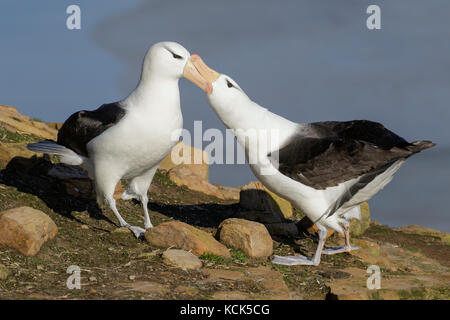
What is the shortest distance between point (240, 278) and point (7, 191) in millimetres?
5096

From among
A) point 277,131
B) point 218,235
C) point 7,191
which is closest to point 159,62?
point 277,131

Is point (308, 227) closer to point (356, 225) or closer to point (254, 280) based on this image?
point (356, 225)

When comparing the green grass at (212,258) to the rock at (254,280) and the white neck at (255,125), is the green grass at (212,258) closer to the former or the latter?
the rock at (254,280)

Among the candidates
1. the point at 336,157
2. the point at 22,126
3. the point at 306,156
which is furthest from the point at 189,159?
the point at 336,157

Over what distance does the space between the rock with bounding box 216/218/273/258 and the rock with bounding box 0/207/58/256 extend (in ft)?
8.80

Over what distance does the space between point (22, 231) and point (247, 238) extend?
316cm

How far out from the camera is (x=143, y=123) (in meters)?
7.65

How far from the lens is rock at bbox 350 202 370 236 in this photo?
11750mm

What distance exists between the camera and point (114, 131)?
25.6ft

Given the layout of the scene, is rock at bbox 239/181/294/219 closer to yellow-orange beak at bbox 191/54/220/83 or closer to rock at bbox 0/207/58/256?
yellow-orange beak at bbox 191/54/220/83

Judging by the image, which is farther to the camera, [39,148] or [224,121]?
[39,148]

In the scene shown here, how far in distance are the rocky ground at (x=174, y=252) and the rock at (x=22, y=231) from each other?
14 mm

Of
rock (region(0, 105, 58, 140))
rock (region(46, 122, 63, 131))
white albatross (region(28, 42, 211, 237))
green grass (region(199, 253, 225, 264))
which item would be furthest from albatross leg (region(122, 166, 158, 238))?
rock (region(46, 122, 63, 131))

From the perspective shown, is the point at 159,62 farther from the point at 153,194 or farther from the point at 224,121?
the point at 153,194
